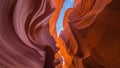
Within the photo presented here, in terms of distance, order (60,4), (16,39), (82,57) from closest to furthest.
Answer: (16,39), (60,4), (82,57)

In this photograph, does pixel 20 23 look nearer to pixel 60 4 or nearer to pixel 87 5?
pixel 60 4

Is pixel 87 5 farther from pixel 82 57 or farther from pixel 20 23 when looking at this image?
pixel 20 23

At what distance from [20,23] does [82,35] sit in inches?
19.9

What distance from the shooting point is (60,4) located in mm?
976

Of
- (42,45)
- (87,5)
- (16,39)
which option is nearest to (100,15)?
(87,5)

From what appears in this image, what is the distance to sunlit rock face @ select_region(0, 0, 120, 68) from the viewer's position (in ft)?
2.29

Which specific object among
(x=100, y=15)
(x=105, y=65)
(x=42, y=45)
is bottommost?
(x=105, y=65)

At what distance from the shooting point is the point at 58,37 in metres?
0.99

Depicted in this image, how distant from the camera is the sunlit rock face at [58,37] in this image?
27.5 inches

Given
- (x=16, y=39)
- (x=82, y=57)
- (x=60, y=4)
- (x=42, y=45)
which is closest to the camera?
(x=16, y=39)

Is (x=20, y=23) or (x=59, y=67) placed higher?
(x=20, y=23)

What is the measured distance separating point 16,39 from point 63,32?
365 mm

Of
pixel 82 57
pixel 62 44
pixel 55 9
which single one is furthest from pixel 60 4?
pixel 82 57

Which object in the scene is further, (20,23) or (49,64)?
(49,64)
